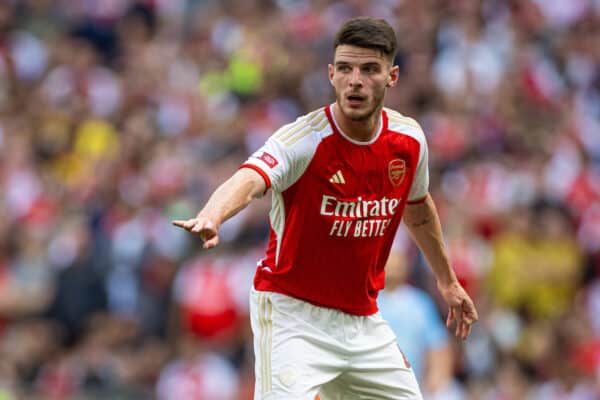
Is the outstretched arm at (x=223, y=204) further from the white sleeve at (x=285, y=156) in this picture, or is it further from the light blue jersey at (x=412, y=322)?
the light blue jersey at (x=412, y=322)

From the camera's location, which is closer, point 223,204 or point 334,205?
point 223,204

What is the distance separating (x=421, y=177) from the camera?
7.05 meters

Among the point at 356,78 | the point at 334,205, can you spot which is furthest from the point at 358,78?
the point at 334,205

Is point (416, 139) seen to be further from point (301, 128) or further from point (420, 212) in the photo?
point (301, 128)

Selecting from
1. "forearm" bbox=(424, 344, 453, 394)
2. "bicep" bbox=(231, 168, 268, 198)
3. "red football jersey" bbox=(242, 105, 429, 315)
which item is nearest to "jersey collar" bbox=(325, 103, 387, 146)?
"red football jersey" bbox=(242, 105, 429, 315)

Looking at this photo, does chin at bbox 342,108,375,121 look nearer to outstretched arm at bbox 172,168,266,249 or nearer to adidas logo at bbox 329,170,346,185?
adidas logo at bbox 329,170,346,185

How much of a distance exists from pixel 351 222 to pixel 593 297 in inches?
316

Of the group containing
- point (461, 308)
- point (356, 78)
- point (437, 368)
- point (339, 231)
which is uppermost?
point (356, 78)

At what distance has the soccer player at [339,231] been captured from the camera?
21.5ft

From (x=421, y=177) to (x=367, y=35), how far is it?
35.3 inches

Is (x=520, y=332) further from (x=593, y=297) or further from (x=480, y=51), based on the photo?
(x=480, y=51)

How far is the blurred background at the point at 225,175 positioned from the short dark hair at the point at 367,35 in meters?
3.83

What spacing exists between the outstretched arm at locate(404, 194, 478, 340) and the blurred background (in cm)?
286

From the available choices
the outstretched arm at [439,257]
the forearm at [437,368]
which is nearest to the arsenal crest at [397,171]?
the outstretched arm at [439,257]
